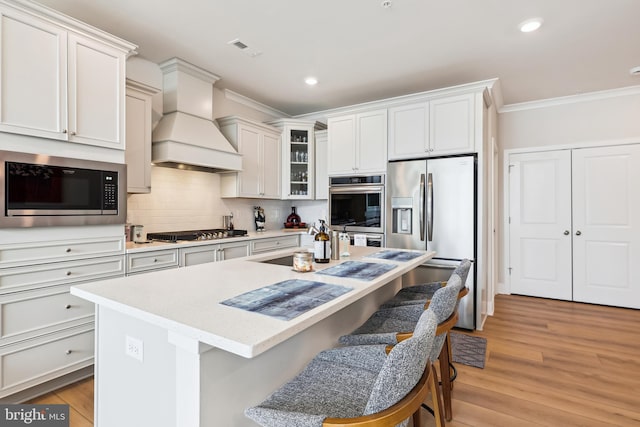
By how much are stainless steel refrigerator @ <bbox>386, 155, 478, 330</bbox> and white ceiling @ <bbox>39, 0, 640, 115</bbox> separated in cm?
104

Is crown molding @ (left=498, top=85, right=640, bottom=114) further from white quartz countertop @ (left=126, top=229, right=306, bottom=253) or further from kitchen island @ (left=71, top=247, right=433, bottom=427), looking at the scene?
kitchen island @ (left=71, top=247, right=433, bottom=427)

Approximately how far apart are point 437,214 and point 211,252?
2.37 metres

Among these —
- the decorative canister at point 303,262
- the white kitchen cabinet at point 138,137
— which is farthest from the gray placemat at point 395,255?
the white kitchen cabinet at point 138,137

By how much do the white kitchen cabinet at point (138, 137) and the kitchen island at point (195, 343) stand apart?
1659mm

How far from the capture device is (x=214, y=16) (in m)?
2.62

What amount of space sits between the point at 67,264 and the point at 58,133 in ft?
2.90

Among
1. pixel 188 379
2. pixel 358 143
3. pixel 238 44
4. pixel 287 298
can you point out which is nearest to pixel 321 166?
pixel 358 143

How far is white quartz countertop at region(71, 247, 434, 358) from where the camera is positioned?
932 millimetres

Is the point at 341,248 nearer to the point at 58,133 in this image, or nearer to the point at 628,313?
the point at 58,133

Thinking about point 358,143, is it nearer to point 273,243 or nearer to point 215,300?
point 273,243

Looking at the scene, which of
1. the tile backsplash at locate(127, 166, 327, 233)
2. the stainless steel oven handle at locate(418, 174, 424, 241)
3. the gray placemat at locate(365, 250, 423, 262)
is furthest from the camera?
the stainless steel oven handle at locate(418, 174, 424, 241)

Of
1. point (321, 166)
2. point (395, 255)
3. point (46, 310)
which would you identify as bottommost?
point (46, 310)

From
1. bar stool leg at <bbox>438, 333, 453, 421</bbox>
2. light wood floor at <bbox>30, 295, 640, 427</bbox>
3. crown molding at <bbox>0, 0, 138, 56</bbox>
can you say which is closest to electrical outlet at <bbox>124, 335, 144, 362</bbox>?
light wood floor at <bbox>30, 295, 640, 427</bbox>

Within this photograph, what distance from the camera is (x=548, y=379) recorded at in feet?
8.02
